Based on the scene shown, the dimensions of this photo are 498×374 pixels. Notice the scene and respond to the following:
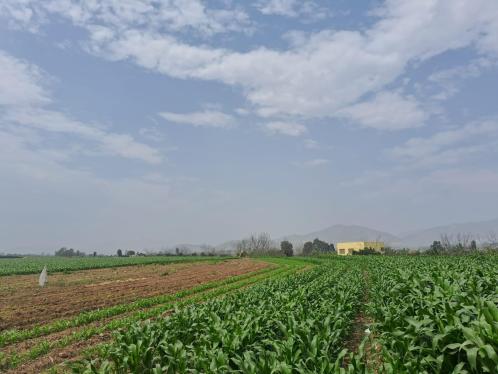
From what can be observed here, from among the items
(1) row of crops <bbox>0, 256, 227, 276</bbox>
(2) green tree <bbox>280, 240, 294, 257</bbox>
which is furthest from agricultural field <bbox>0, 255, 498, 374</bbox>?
(2) green tree <bbox>280, 240, 294, 257</bbox>

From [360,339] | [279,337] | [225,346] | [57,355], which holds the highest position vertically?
[225,346]

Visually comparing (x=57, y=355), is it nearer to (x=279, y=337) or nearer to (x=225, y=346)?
(x=225, y=346)

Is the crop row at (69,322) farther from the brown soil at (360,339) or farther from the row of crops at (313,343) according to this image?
the brown soil at (360,339)

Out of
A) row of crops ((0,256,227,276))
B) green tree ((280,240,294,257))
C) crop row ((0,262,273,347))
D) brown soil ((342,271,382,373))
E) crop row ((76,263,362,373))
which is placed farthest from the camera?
green tree ((280,240,294,257))

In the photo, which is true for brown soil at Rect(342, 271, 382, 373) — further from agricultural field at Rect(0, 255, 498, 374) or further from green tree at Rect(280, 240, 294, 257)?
green tree at Rect(280, 240, 294, 257)

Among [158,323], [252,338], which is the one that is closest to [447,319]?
[252,338]

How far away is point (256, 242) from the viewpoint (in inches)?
5566

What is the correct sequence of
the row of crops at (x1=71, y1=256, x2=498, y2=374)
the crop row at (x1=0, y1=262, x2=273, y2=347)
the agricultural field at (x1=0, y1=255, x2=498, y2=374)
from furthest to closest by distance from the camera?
the crop row at (x1=0, y1=262, x2=273, y2=347) < the agricultural field at (x1=0, y1=255, x2=498, y2=374) < the row of crops at (x1=71, y1=256, x2=498, y2=374)

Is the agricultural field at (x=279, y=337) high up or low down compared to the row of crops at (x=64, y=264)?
down

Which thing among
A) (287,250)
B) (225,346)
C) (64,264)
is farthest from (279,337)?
(287,250)

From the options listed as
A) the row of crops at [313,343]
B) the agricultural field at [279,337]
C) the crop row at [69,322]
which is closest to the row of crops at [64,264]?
the crop row at [69,322]

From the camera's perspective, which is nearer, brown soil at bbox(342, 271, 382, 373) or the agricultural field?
the agricultural field

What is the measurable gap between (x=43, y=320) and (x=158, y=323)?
337 inches

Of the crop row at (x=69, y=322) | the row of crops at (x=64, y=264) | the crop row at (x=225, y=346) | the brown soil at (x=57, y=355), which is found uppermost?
the row of crops at (x=64, y=264)
